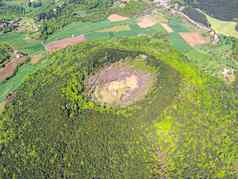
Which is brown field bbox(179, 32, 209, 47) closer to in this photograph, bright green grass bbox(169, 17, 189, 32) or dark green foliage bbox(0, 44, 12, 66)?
bright green grass bbox(169, 17, 189, 32)

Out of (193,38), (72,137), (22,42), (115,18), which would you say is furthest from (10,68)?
(193,38)

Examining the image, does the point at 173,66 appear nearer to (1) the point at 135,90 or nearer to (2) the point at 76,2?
(1) the point at 135,90

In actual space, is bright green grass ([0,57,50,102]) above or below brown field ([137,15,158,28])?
below

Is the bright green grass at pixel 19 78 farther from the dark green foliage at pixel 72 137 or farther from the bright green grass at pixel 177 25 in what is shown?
the bright green grass at pixel 177 25

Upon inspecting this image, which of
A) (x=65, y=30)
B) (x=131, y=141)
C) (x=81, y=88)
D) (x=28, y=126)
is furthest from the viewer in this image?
(x=65, y=30)

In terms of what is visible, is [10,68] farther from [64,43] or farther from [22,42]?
[64,43]

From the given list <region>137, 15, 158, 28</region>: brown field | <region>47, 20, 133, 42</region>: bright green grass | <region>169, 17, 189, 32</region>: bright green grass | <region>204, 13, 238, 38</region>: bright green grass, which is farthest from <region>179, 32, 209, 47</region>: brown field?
<region>47, 20, 133, 42</region>: bright green grass

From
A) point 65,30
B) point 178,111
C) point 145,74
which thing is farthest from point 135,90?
point 65,30
